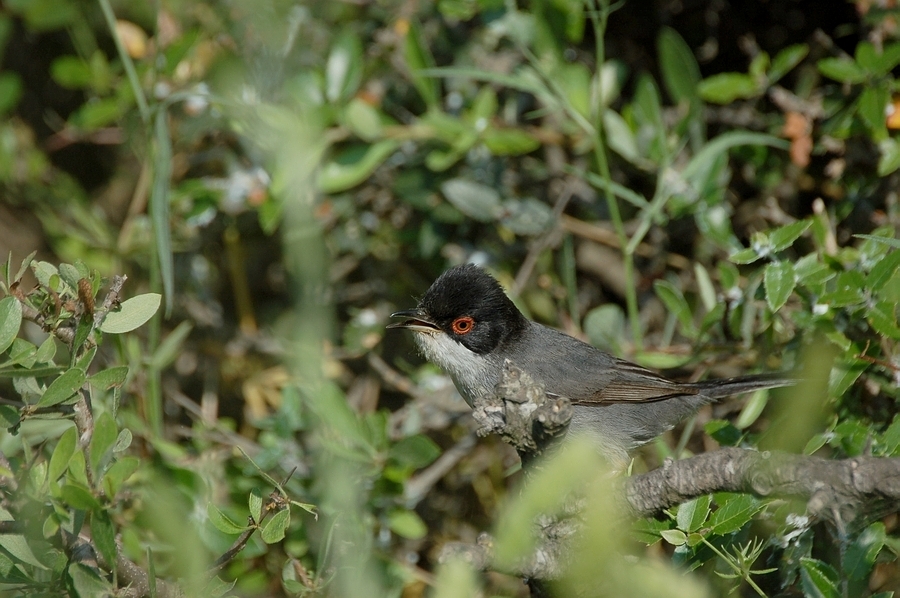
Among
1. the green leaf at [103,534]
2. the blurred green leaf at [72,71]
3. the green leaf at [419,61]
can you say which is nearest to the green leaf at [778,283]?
the green leaf at [419,61]

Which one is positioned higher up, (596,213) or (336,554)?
(596,213)

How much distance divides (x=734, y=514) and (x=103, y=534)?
1.55 meters

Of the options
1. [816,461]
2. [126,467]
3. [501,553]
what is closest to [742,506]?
[816,461]

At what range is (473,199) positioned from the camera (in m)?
3.91

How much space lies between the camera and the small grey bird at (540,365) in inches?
135

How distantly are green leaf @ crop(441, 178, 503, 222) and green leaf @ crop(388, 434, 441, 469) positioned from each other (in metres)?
1.16

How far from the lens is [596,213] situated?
4.23 meters

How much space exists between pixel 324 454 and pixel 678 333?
179 cm

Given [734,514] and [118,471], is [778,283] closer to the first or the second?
[734,514]

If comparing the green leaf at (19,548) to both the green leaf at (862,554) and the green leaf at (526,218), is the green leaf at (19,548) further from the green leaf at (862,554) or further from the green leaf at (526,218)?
the green leaf at (526,218)

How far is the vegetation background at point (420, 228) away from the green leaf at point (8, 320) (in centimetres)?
30

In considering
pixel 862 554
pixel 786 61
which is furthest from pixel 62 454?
pixel 786 61

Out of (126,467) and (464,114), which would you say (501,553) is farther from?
(464,114)

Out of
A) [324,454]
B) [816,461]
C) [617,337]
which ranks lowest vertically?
[324,454]
